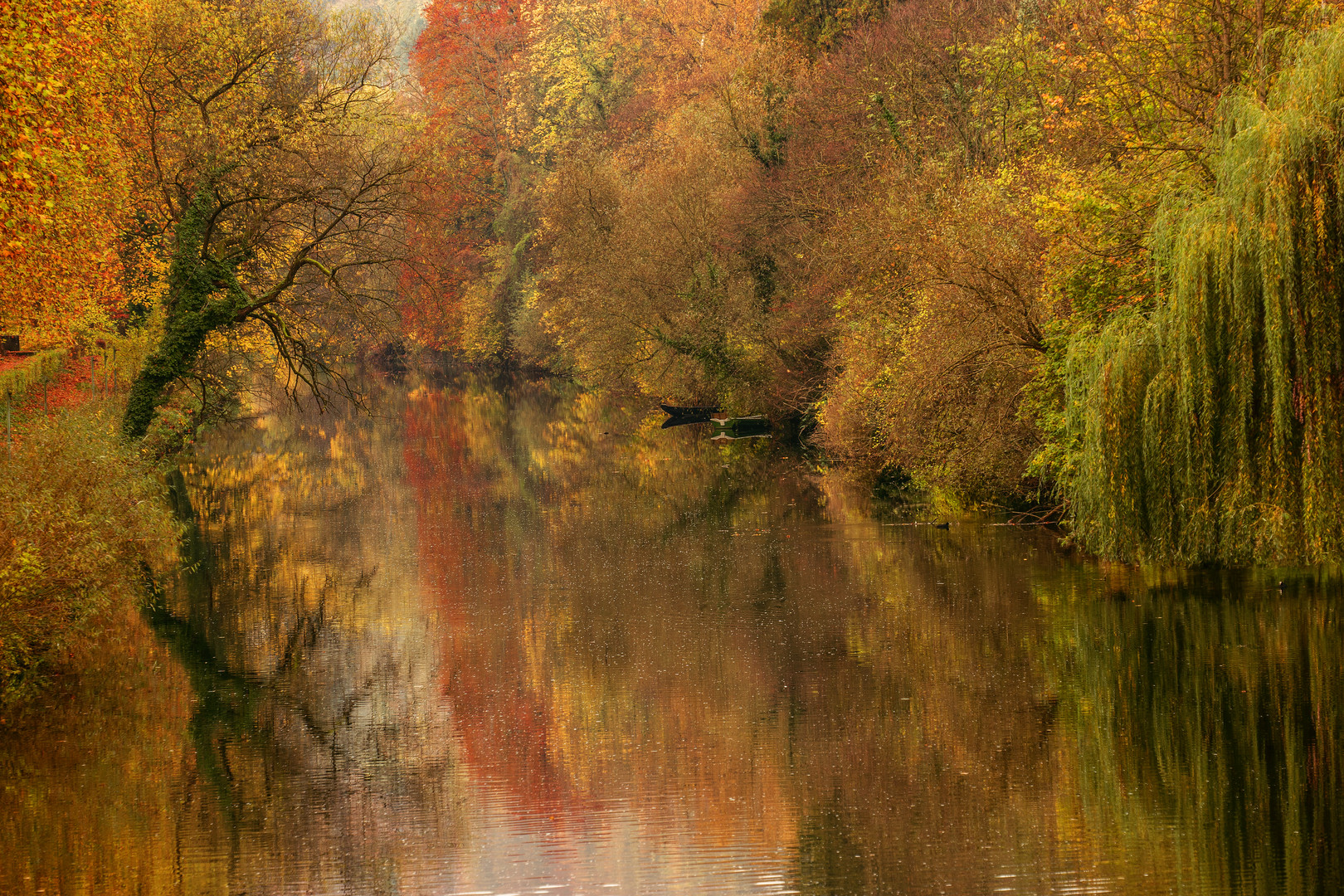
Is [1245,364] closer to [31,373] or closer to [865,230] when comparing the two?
[865,230]

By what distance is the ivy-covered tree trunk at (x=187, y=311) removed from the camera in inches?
997

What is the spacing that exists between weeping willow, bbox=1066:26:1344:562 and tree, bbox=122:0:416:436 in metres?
13.9

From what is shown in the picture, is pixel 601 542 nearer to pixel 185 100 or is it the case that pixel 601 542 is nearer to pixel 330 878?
pixel 185 100

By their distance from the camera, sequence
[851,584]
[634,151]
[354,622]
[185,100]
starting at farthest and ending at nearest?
[634,151], [185,100], [851,584], [354,622]

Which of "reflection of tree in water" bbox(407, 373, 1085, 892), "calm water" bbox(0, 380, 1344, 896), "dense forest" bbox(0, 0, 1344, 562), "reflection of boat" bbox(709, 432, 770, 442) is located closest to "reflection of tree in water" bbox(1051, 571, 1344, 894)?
"calm water" bbox(0, 380, 1344, 896)

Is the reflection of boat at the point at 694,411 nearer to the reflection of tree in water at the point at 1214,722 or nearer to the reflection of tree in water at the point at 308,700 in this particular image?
the reflection of tree in water at the point at 308,700

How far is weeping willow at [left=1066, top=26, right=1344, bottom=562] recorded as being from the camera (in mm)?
14305

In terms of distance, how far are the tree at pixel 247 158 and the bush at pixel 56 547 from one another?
7379 millimetres

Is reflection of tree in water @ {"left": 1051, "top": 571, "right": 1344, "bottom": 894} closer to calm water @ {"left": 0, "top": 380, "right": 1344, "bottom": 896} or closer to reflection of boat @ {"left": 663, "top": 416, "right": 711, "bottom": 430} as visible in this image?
calm water @ {"left": 0, "top": 380, "right": 1344, "bottom": 896}

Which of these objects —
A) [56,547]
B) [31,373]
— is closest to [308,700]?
[56,547]

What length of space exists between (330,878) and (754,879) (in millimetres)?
3296

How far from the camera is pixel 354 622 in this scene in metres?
19.1

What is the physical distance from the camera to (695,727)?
13742 millimetres

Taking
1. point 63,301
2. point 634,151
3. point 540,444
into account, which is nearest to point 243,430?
point 540,444
